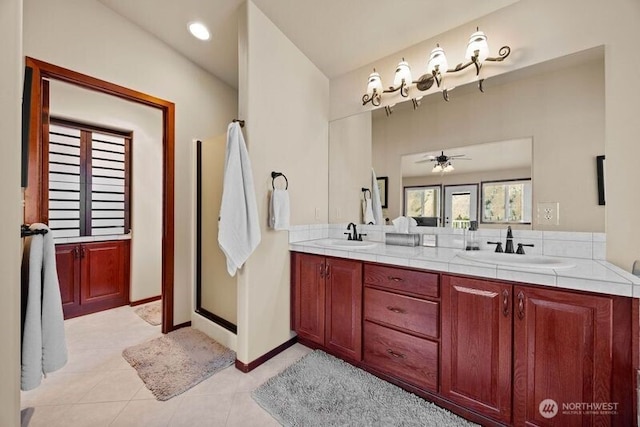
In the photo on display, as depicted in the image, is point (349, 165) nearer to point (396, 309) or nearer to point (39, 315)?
point (396, 309)

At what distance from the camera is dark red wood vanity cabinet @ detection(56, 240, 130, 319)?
8.86ft

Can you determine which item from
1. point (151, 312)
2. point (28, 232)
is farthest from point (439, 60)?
point (151, 312)

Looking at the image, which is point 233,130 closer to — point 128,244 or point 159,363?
point 159,363

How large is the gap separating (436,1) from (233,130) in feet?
5.30

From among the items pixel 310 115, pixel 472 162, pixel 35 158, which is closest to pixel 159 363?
pixel 35 158

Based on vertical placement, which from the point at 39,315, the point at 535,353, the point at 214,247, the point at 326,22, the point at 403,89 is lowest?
the point at 535,353

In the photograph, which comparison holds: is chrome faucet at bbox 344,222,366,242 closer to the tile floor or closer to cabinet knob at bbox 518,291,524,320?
the tile floor

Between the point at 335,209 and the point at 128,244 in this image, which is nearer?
the point at 335,209

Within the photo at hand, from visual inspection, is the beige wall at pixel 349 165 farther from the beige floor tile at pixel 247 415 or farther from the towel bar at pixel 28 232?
the towel bar at pixel 28 232

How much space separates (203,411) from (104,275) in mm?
2405

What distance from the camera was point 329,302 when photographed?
1.92 m

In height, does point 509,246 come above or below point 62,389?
above

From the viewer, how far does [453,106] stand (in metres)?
1.92

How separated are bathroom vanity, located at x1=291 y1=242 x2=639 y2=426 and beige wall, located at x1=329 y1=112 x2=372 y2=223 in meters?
0.74
